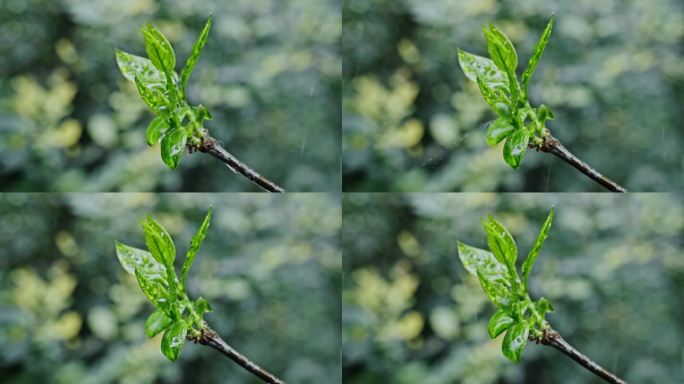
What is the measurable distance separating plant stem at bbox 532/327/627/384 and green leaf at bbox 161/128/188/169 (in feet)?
2.59

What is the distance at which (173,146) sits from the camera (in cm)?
218

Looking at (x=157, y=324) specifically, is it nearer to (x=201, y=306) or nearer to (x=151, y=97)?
(x=201, y=306)

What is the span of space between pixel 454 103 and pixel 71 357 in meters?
0.94

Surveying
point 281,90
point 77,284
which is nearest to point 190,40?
point 281,90

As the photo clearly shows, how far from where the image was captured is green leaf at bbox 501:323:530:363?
2.19 m

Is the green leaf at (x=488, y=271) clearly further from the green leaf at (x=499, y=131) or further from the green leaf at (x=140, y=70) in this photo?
the green leaf at (x=140, y=70)

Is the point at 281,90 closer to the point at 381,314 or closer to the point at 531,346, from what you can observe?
the point at 381,314

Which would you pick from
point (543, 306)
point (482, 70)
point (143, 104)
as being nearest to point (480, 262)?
point (543, 306)

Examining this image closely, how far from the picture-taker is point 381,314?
234cm

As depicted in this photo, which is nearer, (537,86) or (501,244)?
(501,244)

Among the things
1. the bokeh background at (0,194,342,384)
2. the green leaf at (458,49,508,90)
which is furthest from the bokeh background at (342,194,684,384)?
the green leaf at (458,49,508,90)

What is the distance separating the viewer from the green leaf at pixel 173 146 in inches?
85.7

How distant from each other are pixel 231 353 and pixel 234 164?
1.24 ft

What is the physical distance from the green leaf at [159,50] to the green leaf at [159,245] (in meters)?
0.30
